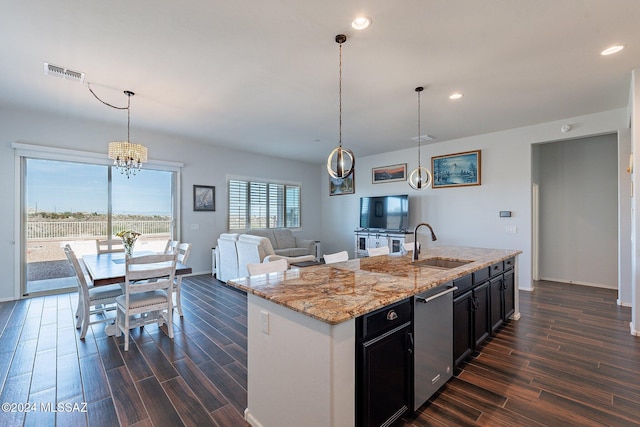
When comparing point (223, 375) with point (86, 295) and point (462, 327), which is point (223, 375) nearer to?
point (86, 295)

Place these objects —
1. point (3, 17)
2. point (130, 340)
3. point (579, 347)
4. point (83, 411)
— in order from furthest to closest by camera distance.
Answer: point (130, 340)
point (579, 347)
point (3, 17)
point (83, 411)

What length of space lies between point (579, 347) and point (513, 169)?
11.1 feet

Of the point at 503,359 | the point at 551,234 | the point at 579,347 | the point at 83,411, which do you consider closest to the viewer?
the point at 83,411

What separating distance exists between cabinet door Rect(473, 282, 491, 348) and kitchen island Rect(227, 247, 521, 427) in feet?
2.16

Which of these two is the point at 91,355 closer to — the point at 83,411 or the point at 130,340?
the point at 130,340

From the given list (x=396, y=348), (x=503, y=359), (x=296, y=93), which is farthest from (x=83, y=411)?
(x=296, y=93)

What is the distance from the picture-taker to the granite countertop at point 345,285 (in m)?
1.44

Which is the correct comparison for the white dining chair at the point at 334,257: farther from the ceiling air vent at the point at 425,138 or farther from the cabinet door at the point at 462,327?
the ceiling air vent at the point at 425,138

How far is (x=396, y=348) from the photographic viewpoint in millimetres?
1693

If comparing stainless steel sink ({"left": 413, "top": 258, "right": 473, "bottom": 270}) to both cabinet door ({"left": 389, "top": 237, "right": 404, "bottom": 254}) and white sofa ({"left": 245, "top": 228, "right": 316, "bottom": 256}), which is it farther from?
white sofa ({"left": 245, "top": 228, "right": 316, "bottom": 256})

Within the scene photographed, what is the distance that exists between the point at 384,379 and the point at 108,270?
9.79 ft

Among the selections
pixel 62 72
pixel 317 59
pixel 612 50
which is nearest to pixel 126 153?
pixel 62 72

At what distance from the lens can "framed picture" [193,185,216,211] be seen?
20.6ft

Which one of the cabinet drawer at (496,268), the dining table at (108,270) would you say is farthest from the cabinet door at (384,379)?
the dining table at (108,270)
